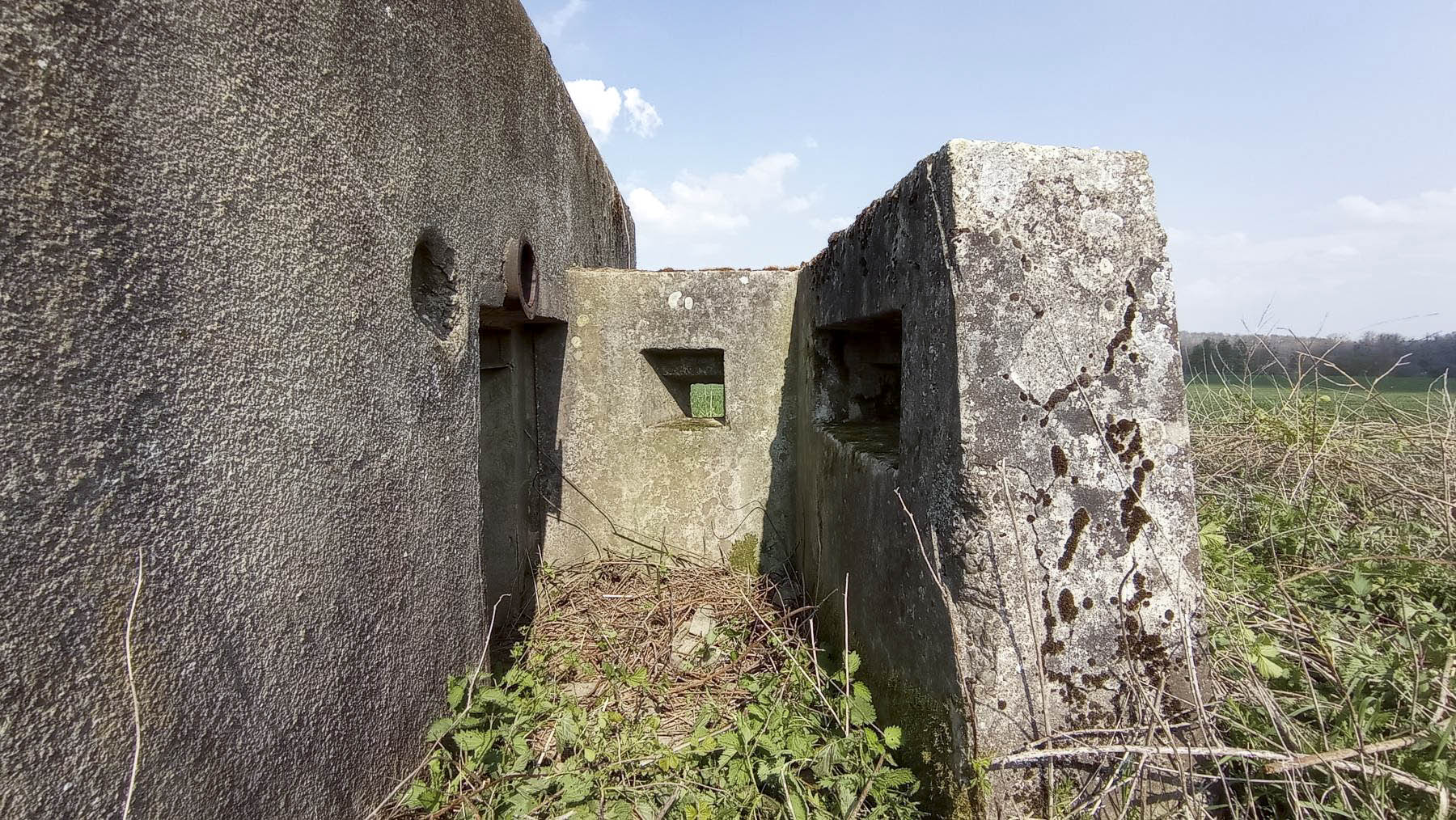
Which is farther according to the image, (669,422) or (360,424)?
(669,422)

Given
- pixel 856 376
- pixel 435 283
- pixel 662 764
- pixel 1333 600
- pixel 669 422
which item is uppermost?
pixel 435 283

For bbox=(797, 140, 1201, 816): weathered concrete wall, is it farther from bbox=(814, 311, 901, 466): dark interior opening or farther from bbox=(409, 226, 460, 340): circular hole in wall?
bbox=(814, 311, 901, 466): dark interior opening

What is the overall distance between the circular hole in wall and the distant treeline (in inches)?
79.4

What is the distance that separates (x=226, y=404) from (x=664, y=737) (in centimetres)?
178

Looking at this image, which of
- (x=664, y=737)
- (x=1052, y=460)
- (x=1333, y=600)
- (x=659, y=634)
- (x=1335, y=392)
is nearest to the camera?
(x=1052, y=460)

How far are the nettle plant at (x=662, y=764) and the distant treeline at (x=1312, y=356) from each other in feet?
4.23

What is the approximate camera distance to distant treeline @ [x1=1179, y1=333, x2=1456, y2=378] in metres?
2.46

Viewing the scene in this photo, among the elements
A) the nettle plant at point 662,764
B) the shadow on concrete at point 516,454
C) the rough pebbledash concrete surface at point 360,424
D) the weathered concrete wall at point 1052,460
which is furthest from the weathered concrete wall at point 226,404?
the weathered concrete wall at point 1052,460

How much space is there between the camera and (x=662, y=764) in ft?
6.13

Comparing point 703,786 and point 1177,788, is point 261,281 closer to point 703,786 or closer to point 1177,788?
point 703,786

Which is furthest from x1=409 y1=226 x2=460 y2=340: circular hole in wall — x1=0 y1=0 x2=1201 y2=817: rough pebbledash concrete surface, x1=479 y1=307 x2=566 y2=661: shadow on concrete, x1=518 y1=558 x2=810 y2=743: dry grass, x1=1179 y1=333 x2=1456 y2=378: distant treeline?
x1=1179 y1=333 x2=1456 y2=378: distant treeline

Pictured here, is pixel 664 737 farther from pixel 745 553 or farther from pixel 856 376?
pixel 856 376

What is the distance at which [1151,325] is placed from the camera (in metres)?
1.46

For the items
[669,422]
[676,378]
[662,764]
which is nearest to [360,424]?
[662,764]
